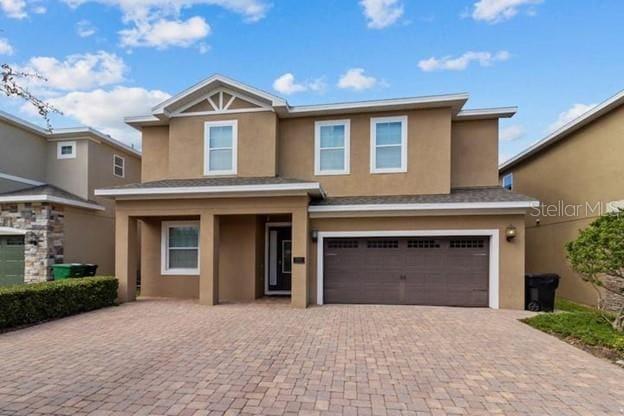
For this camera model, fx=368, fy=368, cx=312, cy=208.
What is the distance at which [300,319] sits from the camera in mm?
8664

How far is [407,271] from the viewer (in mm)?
10672

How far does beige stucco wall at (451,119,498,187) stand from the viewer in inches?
471

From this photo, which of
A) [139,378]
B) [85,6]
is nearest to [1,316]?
[139,378]

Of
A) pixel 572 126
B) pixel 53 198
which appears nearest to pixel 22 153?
pixel 53 198

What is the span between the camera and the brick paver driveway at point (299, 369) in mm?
4172

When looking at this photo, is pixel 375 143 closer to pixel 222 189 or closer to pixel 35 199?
pixel 222 189

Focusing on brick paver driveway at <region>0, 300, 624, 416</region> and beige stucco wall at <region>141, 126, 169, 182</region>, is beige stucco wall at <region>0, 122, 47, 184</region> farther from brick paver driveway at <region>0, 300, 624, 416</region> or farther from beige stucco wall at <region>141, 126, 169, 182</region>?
→ brick paver driveway at <region>0, 300, 624, 416</region>

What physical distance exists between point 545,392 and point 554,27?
11.8m

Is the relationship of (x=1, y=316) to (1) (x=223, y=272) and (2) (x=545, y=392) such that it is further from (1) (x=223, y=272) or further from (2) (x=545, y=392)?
(2) (x=545, y=392)

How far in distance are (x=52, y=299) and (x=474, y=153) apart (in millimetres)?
12606

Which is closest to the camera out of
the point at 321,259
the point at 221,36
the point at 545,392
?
the point at 545,392

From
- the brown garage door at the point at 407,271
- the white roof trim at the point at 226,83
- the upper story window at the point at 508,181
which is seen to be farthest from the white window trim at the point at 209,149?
the upper story window at the point at 508,181

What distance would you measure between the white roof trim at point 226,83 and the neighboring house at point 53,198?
502 cm

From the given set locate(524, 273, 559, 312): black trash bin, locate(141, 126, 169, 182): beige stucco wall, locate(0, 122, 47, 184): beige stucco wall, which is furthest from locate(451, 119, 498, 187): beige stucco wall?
locate(0, 122, 47, 184): beige stucco wall
